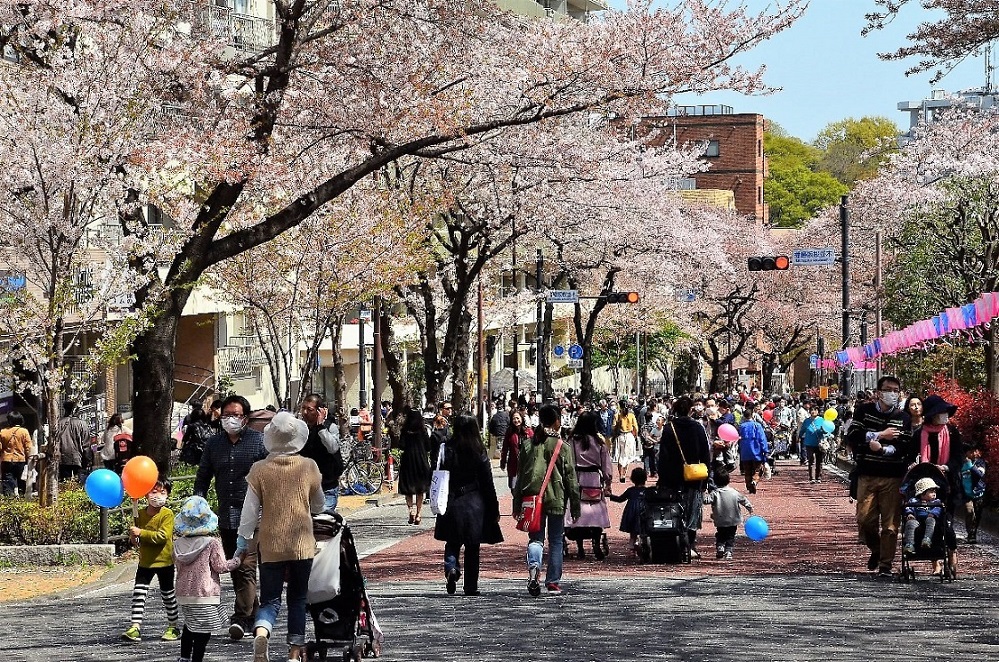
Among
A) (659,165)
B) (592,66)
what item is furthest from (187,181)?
(659,165)

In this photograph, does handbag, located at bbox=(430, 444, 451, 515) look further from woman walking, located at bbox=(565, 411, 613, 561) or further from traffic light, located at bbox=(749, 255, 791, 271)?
traffic light, located at bbox=(749, 255, 791, 271)

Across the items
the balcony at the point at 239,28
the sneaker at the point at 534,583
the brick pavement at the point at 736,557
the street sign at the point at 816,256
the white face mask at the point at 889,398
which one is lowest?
the brick pavement at the point at 736,557

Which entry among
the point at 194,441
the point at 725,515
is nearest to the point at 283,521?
the point at 725,515

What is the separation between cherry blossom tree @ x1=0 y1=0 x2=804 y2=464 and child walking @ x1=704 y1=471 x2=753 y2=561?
4.07 metres

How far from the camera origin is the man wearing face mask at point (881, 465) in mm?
12500

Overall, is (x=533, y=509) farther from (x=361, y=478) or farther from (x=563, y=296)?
(x=563, y=296)

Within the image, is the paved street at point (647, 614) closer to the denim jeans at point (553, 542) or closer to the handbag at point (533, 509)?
the denim jeans at point (553, 542)

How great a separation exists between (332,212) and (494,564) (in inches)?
437

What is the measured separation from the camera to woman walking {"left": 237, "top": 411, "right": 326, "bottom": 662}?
8023 mm

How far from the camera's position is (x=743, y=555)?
48.8 ft

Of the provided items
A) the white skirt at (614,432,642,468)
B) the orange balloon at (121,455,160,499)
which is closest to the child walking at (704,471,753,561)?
the orange balloon at (121,455,160,499)

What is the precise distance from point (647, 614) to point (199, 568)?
3365 mm

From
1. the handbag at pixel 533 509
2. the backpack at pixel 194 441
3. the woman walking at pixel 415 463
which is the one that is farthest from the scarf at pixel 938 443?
the backpack at pixel 194 441

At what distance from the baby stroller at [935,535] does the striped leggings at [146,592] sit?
5.84 metres
